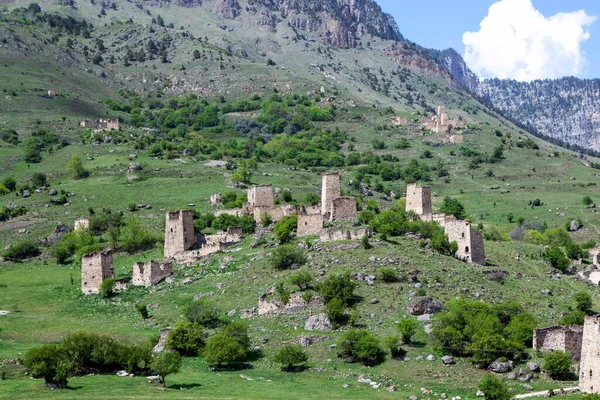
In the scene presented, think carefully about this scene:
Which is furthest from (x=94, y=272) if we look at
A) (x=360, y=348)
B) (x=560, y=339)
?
(x=560, y=339)

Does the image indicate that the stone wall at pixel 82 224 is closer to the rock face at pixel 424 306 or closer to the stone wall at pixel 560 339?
the rock face at pixel 424 306

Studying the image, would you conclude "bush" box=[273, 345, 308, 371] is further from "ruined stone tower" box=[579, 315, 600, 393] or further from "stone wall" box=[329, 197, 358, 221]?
"stone wall" box=[329, 197, 358, 221]

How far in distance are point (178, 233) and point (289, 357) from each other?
2613cm

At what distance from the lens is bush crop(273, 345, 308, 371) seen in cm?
4825

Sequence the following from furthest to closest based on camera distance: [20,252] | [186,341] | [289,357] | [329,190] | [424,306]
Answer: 1. [20,252]
2. [329,190]
3. [424,306]
4. [186,341]
5. [289,357]

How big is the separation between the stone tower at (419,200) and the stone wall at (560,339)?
103 feet

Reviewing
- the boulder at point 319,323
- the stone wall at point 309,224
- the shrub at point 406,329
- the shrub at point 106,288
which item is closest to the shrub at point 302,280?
the boulder at point 319,323

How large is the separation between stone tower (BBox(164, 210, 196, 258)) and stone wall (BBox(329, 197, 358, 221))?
10374mm

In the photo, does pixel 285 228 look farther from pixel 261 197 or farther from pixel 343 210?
→ pixel 261 197

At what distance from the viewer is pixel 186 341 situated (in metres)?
52.3

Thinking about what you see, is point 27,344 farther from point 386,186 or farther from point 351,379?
point 386,186

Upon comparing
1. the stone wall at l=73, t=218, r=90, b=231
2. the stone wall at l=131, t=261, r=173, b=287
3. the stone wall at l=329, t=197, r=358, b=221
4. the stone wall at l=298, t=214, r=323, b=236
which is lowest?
the stone wall at l=131, t=261, r=173, b=287

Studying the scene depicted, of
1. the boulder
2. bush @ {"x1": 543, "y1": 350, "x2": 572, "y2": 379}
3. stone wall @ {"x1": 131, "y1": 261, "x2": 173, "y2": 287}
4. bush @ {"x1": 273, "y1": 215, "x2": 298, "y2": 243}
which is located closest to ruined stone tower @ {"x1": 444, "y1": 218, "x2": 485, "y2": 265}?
bush @ {"x1": 273, "y1": 215, "x2": 298, "y2": 243}

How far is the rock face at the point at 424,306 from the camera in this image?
53.1m
